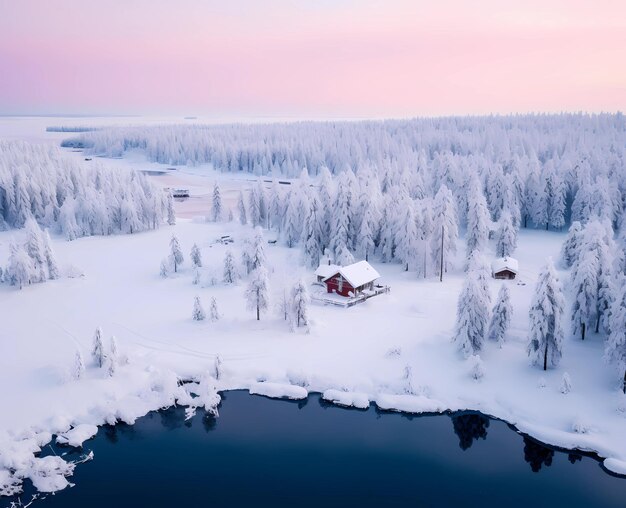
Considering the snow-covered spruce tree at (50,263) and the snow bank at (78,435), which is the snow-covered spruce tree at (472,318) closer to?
the snow bank at (78,435)

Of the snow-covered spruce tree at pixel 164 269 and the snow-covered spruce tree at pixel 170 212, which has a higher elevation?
the snow-covered spruce tree at pixel 170 212

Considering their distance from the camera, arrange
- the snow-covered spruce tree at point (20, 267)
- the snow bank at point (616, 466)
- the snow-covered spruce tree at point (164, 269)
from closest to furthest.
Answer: the snow bank at point (616, 466)
the snow-covered spruce tree at point (20, 267)
the snow-covered spruce tree at point (164, 269)

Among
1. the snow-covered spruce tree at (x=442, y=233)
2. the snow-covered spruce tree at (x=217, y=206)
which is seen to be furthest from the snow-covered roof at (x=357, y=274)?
the snow-covered spruce tree at (x=217, y=206)

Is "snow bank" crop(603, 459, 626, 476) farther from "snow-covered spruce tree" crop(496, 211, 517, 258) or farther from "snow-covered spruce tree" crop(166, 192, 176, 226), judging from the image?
"snow-covered spruce tree" crop(166, 192, 176, 226)

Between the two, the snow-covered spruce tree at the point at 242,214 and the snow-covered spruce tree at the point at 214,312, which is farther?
the snow-covered spruce tree at the point at 242,214

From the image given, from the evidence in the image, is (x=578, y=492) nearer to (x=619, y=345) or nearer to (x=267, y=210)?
(x=619, y=345)

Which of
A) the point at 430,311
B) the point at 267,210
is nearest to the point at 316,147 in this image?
the point at 267,210

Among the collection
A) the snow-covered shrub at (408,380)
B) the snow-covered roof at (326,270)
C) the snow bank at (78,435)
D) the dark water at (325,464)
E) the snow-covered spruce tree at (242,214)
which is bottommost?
the dark water at (325,464)

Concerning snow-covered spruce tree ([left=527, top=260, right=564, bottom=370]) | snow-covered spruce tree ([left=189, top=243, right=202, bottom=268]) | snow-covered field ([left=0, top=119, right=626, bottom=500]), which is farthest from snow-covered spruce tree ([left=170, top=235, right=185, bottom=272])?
snow-covered spruce tree ([left=527, top=260, right=564, bottom=370])
